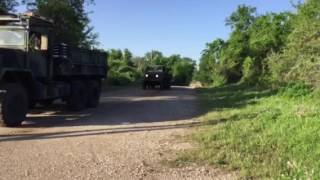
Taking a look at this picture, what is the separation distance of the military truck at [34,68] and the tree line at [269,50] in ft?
28.0

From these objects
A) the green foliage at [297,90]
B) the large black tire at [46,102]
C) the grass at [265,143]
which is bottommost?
the grass at [265,143]

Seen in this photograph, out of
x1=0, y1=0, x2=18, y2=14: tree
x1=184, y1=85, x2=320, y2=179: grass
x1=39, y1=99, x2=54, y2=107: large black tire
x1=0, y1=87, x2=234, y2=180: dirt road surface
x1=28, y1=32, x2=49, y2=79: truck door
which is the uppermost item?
x1=0, y1=0, x2=18, y2=14: tree

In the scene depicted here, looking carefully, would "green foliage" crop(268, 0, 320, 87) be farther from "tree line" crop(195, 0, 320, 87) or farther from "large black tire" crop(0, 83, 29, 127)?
"large black tire" crop(0, 83, 29, 127)

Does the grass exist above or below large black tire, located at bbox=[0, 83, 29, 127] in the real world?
below

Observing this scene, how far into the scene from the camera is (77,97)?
21625 millimetres

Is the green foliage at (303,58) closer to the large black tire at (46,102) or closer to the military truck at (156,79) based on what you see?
the large black tire at (46,102)

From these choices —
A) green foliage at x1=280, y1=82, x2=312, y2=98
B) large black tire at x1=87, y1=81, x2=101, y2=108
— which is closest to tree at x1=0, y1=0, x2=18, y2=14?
large black tire at x1=87, y1=81, x2=101, y2=108

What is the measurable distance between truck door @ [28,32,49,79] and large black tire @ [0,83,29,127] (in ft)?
3.96

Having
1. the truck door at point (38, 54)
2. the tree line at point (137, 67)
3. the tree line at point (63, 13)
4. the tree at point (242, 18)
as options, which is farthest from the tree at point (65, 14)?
the tree at point (242, 18)

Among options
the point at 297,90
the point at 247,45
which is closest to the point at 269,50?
the point at 247,45

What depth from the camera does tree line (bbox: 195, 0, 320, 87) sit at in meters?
23.8

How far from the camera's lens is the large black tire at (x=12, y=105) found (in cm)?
1561

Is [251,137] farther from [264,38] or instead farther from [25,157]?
[264,38]

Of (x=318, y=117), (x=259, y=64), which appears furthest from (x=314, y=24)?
(x=259, y=64)
